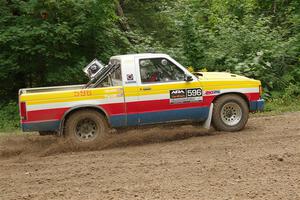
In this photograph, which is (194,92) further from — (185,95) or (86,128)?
(86,128)

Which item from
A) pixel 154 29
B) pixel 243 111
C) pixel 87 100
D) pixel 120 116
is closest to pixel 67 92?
pixel 87 100

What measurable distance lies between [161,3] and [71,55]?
6.08m

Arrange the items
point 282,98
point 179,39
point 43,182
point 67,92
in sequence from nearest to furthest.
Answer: point 43,182 < point 67,92 < point 282,98 < point 179,39

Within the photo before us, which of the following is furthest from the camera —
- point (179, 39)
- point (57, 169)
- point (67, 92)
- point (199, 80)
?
point (179, 39)

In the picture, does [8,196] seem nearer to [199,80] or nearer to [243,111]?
[199,80]

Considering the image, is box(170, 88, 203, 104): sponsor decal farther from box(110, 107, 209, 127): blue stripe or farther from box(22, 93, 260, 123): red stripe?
box(110, 107, 209, 127): blue stripe

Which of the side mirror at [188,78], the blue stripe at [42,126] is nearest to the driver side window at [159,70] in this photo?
the side mirror at [188,78]

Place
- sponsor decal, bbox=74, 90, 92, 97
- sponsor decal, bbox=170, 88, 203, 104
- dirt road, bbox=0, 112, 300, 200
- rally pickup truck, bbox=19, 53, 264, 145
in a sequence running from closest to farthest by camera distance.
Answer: dirt road, bbox=0, 112, 300, 200 → rally pickup truck, bbox=19, 53, 264, 145 → sponsor decal, bbox=74, 90, 92, 97 → sponsor decal, bbox=170, 88, 203, 104

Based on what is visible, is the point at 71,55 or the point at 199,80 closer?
the point at 199,80

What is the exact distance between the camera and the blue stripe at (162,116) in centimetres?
930

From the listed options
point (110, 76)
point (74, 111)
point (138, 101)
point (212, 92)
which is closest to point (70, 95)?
point (74, 111)

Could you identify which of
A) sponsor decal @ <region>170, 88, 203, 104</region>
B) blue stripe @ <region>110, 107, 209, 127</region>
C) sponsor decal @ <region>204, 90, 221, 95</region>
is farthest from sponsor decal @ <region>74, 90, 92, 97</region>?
sponsor decal @ <region>204, 90, 221, 95</region>

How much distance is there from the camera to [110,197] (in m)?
6.02

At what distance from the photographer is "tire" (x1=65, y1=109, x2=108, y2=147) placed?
9.14 metres
